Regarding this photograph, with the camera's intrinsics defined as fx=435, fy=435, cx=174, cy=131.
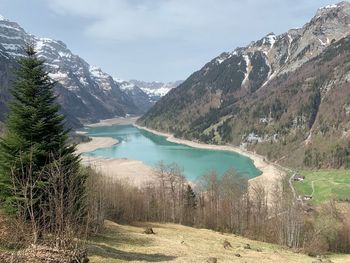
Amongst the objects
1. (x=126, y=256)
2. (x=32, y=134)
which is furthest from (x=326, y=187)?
(x=32, y=134)

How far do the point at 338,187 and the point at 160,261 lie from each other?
15563 centimetres

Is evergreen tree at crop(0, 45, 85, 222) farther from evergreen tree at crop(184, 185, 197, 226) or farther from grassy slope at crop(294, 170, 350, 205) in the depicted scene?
grassy slope at crop(294, 170, 350, 205)


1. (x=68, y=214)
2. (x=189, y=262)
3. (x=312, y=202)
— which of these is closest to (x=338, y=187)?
(x=312, y=202)

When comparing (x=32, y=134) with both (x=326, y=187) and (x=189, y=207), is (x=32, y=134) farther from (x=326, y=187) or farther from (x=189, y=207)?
(x=326, y=187)

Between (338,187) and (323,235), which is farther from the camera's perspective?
(338,187)

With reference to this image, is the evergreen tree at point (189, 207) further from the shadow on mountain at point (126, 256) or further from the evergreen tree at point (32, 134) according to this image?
the evergreen tree at point (32, 134)

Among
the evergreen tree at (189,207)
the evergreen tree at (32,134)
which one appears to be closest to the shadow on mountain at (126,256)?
the evergreen tree at (32,134)

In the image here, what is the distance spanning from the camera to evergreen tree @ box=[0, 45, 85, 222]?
1264 inches

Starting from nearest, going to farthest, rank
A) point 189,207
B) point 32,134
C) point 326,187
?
point 32,134 → point 189,207 → point 326,187

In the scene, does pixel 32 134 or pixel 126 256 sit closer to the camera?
pixel 126 256

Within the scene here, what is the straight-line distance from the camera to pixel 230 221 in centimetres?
9344

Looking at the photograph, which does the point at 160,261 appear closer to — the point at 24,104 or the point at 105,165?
the point at 24,104

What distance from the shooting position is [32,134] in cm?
3353

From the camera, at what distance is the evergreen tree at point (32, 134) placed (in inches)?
1264
